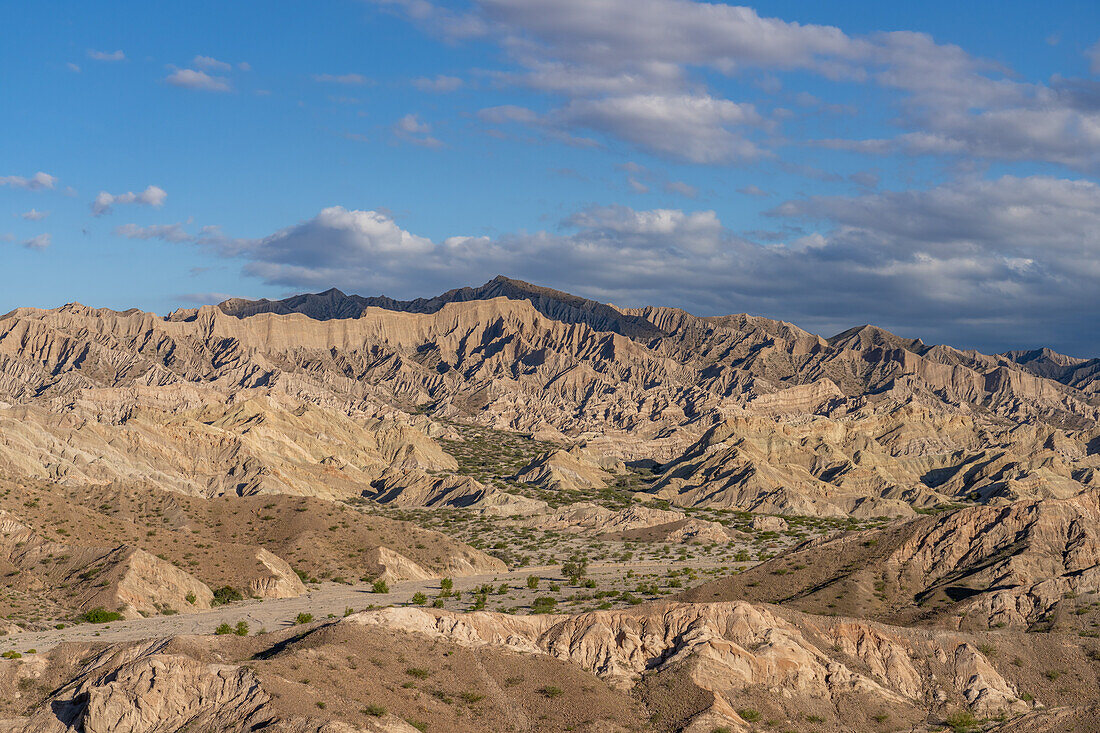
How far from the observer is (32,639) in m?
56.8

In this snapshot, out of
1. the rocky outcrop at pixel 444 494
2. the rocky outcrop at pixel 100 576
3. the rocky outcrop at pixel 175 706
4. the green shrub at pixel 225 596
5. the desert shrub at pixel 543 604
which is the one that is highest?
the rocky outcrop at pixel 175 706

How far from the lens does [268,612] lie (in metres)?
67.1

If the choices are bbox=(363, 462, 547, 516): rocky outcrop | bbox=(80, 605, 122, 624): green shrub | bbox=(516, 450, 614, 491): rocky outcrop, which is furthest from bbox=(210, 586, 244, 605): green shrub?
bbox=(516, 450, 614, 491): rocky outcrop

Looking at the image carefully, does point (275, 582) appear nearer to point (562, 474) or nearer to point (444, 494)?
point (444, 494)

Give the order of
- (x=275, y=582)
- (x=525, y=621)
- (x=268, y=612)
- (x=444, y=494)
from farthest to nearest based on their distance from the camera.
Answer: (x=444, y=494) < (x=275, y=582) < (x=268, y=612) < (x=525, y=621)

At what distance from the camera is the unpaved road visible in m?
57.3

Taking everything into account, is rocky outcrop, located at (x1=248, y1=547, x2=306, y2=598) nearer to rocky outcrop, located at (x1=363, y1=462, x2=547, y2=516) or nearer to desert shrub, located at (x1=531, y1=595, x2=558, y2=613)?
desert shrub, located at (x1=531, y1=595, x2=558, y2=613)

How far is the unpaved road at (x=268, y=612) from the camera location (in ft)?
188

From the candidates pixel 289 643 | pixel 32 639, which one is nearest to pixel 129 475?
pixel 32 639

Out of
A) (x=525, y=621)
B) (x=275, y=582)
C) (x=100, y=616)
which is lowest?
(x=100, y=616)

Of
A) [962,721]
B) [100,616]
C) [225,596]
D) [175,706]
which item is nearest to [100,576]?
[100,616]

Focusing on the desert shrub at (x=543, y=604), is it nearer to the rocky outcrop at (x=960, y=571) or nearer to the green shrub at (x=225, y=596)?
the rocky outcrop at (x=960, y=571)

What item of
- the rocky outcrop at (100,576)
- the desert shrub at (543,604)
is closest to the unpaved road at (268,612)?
the rocky outcrop at (100,576)

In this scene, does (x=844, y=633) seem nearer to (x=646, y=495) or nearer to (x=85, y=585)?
(x=85, y=585)
